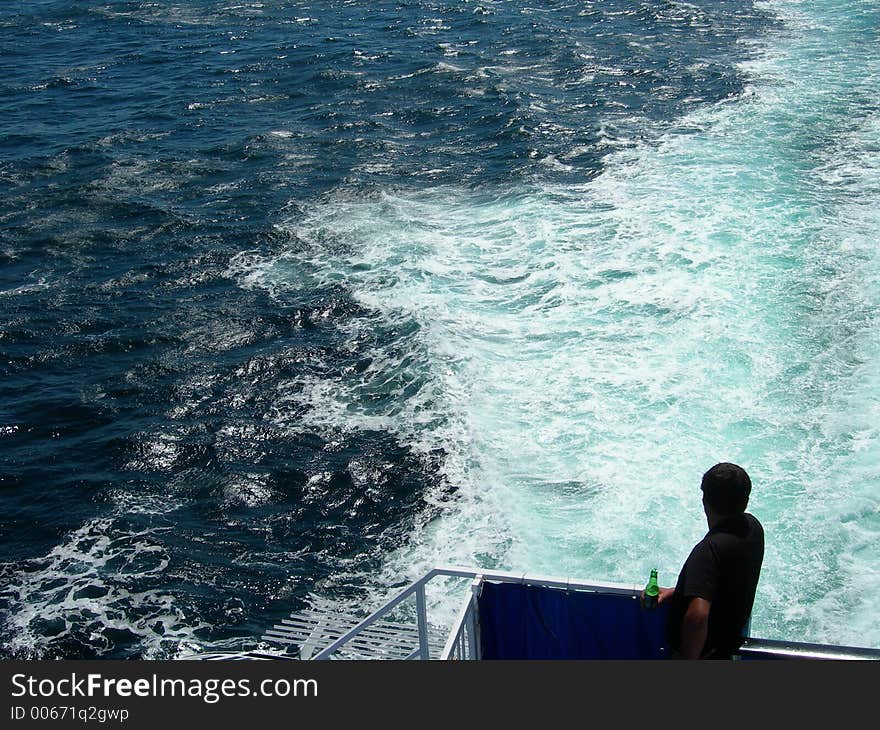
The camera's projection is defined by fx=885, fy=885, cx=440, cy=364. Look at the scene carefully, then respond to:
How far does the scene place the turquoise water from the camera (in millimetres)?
10312

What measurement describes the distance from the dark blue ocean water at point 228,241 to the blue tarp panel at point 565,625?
428cm

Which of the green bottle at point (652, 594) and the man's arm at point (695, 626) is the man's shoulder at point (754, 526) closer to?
the man's arm at point (695, 626)

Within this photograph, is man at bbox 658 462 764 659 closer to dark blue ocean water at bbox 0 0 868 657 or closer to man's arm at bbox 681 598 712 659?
man's arm at bbox 681 598 712 659

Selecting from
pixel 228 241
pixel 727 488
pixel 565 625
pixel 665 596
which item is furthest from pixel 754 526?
pixel 228 241

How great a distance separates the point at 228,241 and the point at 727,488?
1459cm

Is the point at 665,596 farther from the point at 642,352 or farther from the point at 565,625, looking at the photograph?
the point at 642,352

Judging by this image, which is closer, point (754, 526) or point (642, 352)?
point (754, 526)

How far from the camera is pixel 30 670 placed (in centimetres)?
444

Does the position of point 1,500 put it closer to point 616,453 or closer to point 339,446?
point 339,446

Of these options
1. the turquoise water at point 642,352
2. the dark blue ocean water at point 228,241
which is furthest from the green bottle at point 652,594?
the dark blue ocean water at point 228,241

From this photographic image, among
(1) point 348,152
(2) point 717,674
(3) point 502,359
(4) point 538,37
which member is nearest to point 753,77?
(4) point 538,37

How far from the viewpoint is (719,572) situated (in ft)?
15.4

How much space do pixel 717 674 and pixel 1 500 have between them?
10.4 meters

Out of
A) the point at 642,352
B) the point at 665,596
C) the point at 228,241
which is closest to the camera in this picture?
the point at 665,596
